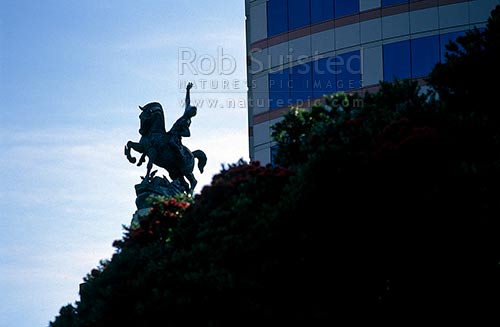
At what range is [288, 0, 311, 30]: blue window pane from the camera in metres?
40.2

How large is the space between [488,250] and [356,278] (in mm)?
2195

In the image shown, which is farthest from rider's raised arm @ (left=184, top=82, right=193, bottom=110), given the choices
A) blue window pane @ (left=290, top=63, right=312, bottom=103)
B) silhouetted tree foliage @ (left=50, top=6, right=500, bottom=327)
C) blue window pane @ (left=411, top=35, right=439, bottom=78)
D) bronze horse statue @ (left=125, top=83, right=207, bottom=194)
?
silhouetted tree foliage @ (left=50, top=6, right=500, bottom=327)

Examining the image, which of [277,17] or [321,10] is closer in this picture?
[321,10]

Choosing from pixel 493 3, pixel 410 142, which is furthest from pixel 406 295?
pixel 493 3

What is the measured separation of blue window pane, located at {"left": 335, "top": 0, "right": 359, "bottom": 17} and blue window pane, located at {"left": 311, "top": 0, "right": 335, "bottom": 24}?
0.69ft

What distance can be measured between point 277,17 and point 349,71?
13.7 feet

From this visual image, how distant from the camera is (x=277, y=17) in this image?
41.2 metres

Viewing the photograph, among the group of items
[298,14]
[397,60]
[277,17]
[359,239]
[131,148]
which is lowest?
[359,239]

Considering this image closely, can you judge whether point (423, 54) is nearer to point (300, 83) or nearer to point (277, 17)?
point (300, 83)

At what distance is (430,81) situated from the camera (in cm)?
2061

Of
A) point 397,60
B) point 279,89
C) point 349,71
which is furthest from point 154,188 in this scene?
point 397,60

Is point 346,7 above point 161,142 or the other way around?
above

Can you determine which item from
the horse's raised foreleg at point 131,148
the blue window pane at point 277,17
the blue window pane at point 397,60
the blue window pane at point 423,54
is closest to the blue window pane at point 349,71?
the blue window pane at point 397,60

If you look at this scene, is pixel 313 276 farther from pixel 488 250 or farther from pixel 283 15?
pixel 283 15
